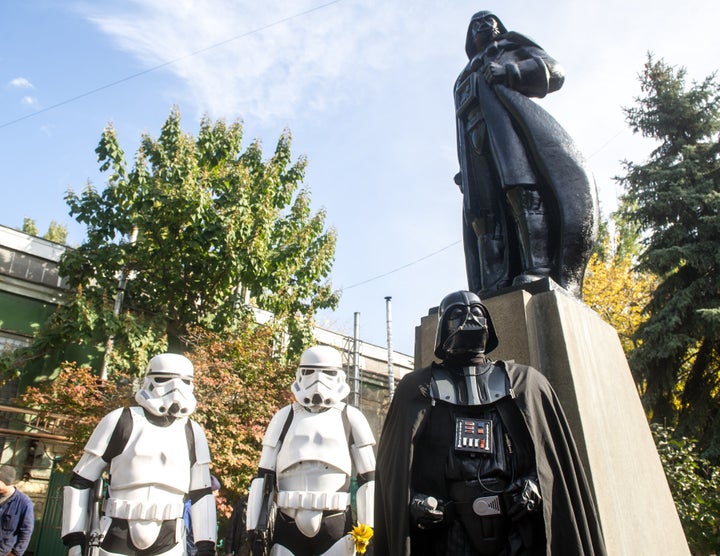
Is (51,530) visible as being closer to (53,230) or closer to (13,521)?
(13,521)

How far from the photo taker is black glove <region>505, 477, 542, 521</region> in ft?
8.24

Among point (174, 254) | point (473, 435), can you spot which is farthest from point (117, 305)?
point (473, 435)

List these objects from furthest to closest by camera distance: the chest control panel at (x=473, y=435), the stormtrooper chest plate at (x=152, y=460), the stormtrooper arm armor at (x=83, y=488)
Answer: the stormtrooper chest plate at (x=152, y=460), the stormtrooper arm armor at (x=83, y=488), the chest control panel at (x=473, y=435)

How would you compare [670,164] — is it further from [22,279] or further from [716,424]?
[22,279]

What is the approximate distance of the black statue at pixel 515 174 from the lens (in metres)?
4.89

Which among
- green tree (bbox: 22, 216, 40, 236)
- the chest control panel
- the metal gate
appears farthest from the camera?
green tree (bbox: 22, 216, 40, 236)

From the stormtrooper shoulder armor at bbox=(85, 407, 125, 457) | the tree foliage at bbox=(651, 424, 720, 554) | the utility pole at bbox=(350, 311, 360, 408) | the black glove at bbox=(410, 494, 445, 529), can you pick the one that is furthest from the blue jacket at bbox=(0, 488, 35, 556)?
the utility pole at bbox=(350, 311, 360, 408)

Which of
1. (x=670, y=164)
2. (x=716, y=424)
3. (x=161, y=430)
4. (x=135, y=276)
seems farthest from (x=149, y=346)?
(x=670, y=164)

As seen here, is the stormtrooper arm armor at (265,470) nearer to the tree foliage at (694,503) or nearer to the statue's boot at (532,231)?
the statue's boot at (532,231)

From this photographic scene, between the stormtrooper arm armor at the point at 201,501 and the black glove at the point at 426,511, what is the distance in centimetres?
216

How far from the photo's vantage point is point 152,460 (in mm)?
4105

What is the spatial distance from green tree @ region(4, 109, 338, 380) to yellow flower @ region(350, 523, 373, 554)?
1011 cm

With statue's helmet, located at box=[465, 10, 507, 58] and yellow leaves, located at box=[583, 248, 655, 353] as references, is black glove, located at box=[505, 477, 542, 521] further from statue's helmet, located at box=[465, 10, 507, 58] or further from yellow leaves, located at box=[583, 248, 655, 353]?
yellow leaves, located at box=[583, 248, 655, 353]

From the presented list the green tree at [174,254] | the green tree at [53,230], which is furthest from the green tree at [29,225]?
the green tree at [174,254]
